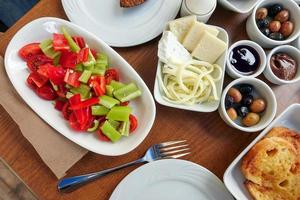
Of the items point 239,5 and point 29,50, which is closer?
point 29,50

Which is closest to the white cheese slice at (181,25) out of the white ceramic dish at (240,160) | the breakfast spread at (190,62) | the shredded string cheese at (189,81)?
the breakfast spread at (190,62)


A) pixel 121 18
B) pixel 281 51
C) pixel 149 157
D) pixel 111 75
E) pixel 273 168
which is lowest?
pixel 273 168

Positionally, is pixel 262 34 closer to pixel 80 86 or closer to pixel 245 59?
pixel 245 59

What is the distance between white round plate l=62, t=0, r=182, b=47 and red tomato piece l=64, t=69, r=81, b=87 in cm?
16

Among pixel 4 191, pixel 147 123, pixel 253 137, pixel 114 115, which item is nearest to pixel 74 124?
pixel 114 115

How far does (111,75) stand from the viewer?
1244 mm

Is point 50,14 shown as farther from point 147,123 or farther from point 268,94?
point 268,94

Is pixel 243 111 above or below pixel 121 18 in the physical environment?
below

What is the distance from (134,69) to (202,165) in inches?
15.7

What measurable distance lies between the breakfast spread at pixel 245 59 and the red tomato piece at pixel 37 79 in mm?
622

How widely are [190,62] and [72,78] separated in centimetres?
39

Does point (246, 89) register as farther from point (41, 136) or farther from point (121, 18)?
point (41, 136)

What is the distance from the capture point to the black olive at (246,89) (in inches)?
48.9

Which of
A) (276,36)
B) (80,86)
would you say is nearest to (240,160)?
(276,36)
